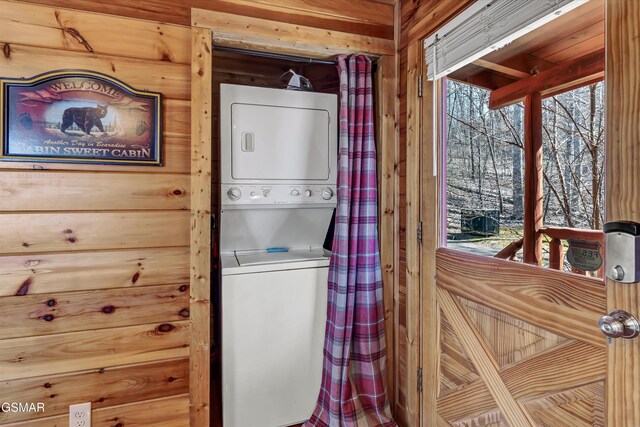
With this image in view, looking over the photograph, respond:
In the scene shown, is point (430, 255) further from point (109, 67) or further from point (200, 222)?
point (109, 67)

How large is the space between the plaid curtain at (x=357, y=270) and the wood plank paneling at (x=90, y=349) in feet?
2.61

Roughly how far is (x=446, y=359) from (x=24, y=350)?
1848mm

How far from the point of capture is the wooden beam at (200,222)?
5.37 feet

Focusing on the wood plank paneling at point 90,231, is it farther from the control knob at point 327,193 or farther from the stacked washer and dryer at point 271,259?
the control knob at point 327,193

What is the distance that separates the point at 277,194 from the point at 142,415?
125cm

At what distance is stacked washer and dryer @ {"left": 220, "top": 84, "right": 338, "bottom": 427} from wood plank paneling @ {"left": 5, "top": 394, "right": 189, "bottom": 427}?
0.71 ft

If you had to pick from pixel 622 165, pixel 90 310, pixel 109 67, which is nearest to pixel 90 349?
pixel 90 310

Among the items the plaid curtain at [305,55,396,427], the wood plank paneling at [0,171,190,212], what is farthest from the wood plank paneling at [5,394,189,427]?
the wood plank paneling at [0,171,190,212]

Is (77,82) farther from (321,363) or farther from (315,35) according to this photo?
(321,363)

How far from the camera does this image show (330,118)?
2.01 metres

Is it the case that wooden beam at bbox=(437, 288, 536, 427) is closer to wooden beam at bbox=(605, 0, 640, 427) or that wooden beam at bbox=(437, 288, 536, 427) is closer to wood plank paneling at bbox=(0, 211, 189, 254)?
wooden beam at bbox=(605, 0, 640, 427)

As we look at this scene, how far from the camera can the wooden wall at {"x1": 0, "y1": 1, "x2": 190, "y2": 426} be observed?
4.73ft

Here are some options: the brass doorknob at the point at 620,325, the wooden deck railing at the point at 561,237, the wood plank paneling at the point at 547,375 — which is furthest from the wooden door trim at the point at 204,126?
the brass doorknob at the point at 620,325

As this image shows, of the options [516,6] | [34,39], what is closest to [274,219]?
[34,39]
